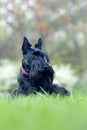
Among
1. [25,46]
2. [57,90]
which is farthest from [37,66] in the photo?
[25,46]

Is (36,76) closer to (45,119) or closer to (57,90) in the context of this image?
(57,90)

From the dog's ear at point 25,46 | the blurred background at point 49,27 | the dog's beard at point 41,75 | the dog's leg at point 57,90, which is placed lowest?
the dog's leg at point 57,90

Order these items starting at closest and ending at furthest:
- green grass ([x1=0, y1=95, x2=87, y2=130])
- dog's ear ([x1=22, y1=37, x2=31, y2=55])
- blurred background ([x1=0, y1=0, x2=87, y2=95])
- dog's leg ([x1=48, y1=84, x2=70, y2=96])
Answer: green grass ([x1=0, y1=95, x2=87, y2=130]), dog's leg ([x1=48, y1=84, x2=70, y2=96]), dog's ear ([x1=22, y1=37, x2=31, y2=55]), blurred background ([x1=0, y1=0, x2=87, y2=95])

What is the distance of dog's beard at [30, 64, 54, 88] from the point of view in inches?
229

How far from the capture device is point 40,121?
8.73ft

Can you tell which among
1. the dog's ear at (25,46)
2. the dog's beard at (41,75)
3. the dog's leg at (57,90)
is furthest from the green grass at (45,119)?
the dog's ear at (25,46)

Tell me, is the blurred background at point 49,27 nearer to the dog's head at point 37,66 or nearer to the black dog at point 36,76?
the dog's head at point 37,66

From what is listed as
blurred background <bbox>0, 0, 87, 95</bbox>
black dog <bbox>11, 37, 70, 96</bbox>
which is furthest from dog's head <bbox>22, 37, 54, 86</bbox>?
blurred background <bbox>0, 0, 87, 95</bbox>

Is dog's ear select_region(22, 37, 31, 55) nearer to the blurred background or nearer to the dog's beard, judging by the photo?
the dog's beard

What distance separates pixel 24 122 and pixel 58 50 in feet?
71.3

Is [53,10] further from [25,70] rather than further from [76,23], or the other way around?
[25,70]

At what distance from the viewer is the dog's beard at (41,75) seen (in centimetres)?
581

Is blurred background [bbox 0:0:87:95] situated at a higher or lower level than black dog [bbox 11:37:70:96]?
higher

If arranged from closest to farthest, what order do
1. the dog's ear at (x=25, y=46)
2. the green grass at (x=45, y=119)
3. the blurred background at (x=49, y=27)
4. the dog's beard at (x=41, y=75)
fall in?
the green grass at (x=45, y=119) → the dog's beard at (x=41, y=75) → the dog's ear at (x=25, y=46) → the blurred background at (x=49, y=27)
